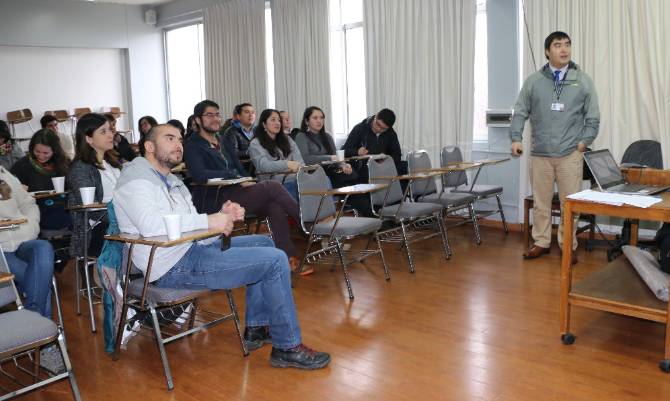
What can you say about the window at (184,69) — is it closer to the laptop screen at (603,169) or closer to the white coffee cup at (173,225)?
the laptop screen at (603,169)

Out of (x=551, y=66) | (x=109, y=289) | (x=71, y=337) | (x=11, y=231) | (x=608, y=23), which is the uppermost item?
A: (x=608, y=23)

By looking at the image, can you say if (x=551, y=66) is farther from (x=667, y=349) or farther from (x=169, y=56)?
(x=169, y=56)

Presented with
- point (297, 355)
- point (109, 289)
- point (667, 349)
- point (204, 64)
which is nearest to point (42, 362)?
point (109, 289)

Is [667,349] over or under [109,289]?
under

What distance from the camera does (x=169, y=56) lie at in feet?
35.8

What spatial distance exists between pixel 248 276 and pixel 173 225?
439 millimetres

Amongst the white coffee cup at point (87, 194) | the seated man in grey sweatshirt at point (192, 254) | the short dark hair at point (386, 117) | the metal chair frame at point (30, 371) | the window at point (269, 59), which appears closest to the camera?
the metal chair frame at point (30, 371)

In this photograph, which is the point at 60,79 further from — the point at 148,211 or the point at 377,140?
the point at 148,211

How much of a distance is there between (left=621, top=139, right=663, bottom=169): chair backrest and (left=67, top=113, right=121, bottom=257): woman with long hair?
12.1ft

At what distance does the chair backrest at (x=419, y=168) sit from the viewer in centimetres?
540

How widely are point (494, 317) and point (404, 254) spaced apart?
1.69 meters

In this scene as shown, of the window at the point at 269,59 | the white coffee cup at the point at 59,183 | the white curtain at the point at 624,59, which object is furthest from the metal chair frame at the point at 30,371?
the window at the point at 269,59

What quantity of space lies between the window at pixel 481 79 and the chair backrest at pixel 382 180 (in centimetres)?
175

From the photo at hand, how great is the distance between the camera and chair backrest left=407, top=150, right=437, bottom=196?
540 cm
